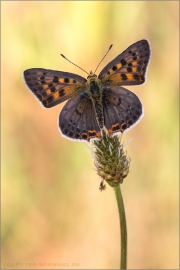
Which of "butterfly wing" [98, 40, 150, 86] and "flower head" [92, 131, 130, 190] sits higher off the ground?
"butterfly wing" [98, 40, 150, 86]

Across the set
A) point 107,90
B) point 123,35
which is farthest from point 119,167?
point 123,35

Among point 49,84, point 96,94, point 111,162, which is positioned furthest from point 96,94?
point 111,162

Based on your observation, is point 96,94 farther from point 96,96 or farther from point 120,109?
point 120,109

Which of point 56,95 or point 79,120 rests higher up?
point 56,95

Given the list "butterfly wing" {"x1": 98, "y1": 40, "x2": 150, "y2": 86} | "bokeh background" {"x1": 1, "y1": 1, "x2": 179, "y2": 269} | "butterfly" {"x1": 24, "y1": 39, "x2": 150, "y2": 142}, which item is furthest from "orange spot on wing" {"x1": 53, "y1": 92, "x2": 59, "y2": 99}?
"bokeh background" {"x1": 1, "y1": 1, "x2": 179, "y2": 269}

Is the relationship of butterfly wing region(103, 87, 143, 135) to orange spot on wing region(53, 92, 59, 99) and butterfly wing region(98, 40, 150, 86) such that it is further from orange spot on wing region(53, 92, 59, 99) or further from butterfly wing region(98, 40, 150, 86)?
orange spot on wing region(53, 92, 59, 99)

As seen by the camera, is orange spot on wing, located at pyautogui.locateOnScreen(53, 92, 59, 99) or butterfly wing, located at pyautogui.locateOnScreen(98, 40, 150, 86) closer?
butterfly wing, located at pyautogui.locateOnScreen(98, 40, 150, 86)
